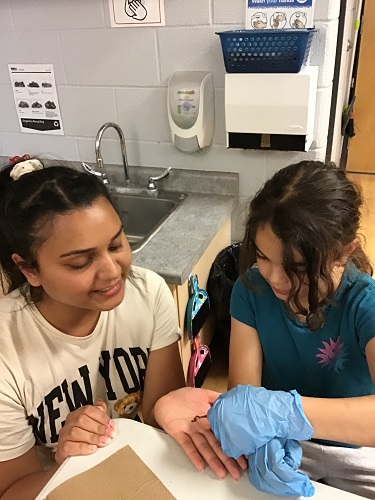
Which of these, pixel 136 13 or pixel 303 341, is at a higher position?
pixel 136 13

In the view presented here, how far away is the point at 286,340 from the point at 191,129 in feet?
3.41

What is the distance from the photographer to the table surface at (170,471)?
77 cm

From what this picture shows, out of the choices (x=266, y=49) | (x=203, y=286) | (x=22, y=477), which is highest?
(x=266, y=49)

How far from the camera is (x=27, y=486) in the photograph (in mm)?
983

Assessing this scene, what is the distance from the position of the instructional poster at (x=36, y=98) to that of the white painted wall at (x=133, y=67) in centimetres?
3

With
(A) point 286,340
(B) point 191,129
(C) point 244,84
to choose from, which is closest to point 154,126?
(B) point 191,129

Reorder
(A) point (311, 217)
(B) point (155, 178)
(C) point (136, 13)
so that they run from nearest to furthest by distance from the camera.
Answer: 1. (A) point (311, 217)
2. (C) point (136, 13)
3. (B) point (155, 178)

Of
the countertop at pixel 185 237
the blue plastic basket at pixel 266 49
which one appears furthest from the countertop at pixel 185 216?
the blue plastic basket at pixel 266 49

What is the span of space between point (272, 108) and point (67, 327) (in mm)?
1088

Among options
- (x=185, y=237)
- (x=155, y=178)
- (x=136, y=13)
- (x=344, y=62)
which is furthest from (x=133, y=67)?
(x=344, y=62)

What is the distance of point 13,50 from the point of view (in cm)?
205

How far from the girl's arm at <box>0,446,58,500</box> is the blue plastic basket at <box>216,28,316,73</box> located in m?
1.36

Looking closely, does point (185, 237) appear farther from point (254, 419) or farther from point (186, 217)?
point (254, 419)

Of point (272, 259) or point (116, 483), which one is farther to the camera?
point (272, 259)
